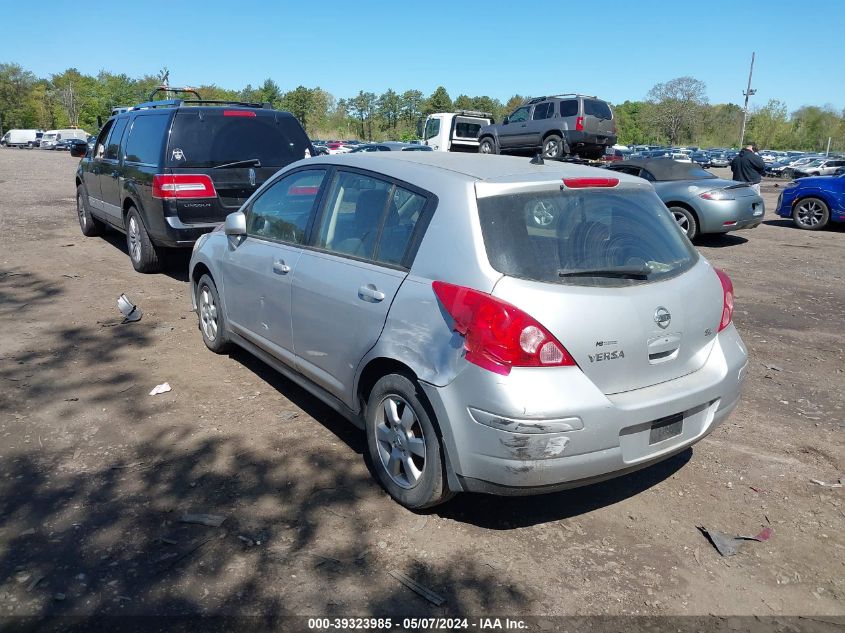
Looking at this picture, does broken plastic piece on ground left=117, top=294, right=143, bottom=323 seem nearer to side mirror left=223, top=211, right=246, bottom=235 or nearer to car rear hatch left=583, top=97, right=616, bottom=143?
side mirror left=223, top=211, right=246, bottom=235

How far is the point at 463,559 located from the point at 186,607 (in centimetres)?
123

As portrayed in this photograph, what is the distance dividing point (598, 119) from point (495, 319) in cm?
1979

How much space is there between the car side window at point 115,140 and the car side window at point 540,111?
1522 cm

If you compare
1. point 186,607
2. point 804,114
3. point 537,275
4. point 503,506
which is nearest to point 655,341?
point 537,275

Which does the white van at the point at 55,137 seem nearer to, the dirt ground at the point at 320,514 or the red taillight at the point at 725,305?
the dirt ground at the point at 320,514

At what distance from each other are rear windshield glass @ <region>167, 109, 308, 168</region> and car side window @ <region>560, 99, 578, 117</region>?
1427 centimetres

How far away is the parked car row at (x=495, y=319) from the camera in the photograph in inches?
117

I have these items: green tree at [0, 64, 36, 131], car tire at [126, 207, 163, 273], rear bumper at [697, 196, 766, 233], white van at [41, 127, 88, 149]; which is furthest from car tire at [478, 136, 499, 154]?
green tree at [0, 64, 36, 131]

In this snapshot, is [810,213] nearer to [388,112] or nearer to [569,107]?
[569,107]

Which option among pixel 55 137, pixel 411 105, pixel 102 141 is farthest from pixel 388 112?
pixel 102 141

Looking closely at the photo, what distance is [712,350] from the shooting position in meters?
3.60

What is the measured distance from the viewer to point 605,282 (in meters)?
3.21

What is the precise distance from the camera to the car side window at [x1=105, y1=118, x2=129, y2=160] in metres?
9.03

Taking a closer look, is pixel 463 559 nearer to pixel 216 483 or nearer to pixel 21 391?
pixel 216 483
